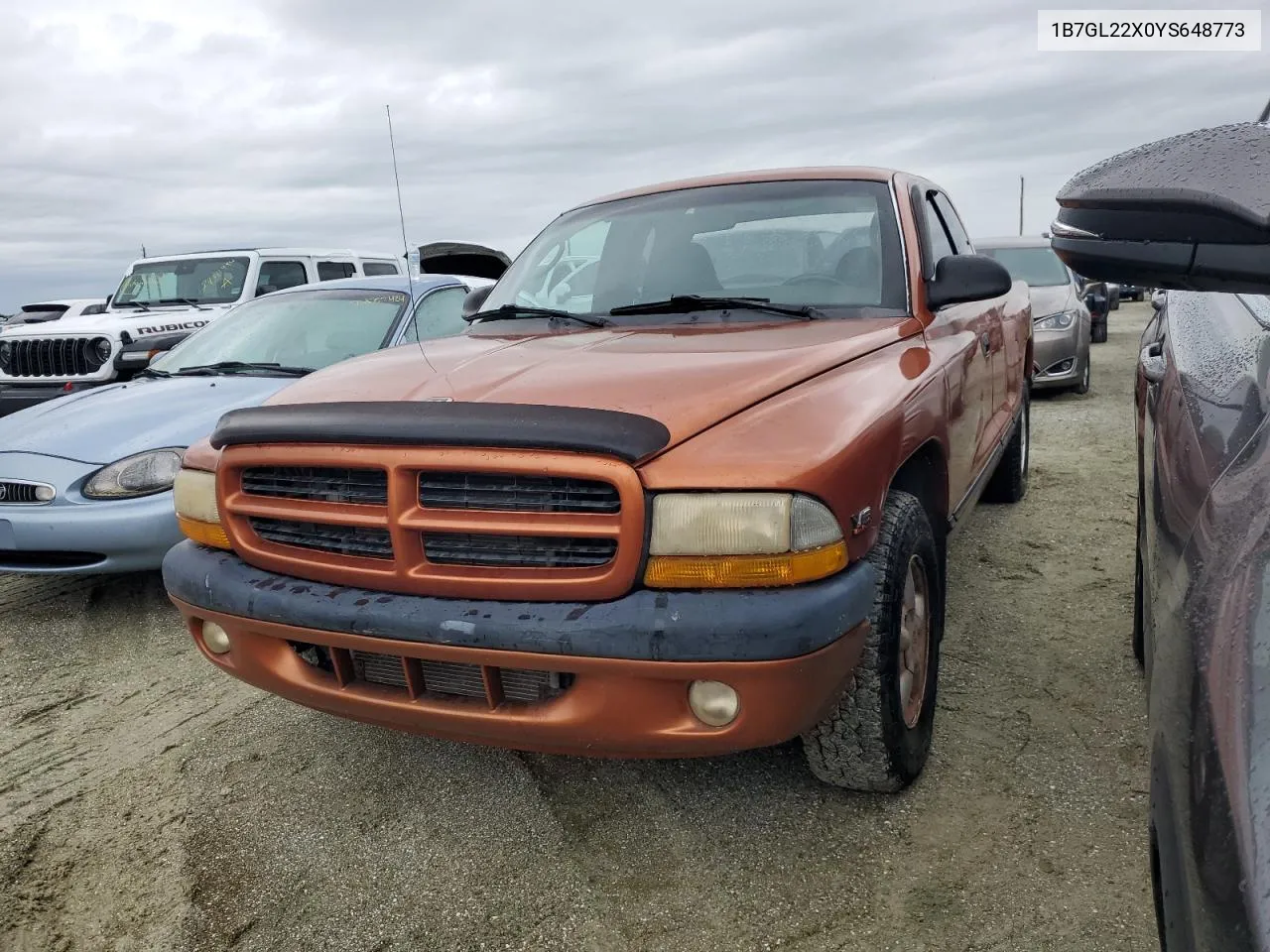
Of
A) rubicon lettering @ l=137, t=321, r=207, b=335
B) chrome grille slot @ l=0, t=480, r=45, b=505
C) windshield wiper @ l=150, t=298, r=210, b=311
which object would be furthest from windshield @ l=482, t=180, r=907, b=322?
windshield wiper @ l=150, t=298, r=210, b=311

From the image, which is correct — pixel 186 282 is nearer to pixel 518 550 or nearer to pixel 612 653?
pixel 518 550

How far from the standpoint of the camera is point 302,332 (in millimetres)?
4973

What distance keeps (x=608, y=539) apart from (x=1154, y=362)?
1.60 metres

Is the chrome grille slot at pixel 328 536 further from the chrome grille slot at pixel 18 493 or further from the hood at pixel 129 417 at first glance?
the chrome grille slot at pixel 18 493

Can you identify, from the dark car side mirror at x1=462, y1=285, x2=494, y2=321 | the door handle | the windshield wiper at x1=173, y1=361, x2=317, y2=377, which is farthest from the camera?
the windshield wiper at x1=173, y1=361, x2=317, y2=377

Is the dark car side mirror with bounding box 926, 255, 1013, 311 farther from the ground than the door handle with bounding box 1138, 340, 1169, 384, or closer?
farther from the ground

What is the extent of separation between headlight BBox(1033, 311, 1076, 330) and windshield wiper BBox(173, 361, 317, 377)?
6807mm

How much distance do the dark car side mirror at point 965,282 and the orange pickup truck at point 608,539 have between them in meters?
0.15

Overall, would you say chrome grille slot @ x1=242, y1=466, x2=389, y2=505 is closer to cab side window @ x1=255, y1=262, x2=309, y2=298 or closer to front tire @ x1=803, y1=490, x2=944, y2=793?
front tire @ x1=803, y1=490, x2=944, y2=793

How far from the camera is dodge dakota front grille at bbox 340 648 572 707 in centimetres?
197

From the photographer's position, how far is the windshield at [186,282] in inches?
350

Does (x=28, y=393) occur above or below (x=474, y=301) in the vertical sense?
below

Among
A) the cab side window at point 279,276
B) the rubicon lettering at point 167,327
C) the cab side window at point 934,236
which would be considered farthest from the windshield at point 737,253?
the cab side window at point 279,276

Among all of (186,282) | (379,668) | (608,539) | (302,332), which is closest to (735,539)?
(608,539)
